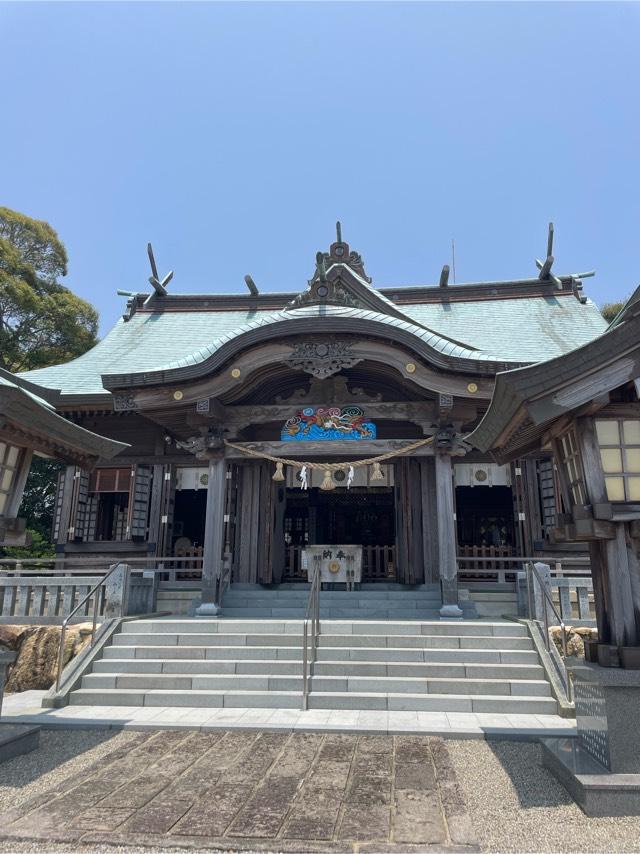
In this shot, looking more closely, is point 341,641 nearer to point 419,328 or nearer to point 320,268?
point 419,328

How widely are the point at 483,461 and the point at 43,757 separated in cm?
1014

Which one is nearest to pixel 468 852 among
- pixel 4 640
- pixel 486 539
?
pixel 4 640

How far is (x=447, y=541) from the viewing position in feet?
32.3

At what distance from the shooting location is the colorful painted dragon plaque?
10.9 metres

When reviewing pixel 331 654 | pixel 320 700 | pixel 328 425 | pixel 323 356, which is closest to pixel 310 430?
pixel 328 425

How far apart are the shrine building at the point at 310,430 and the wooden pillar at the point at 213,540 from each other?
28 mm

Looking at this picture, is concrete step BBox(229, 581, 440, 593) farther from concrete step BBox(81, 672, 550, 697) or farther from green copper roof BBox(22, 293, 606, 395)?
green copper roof BBox(22, 293, 606, 395)

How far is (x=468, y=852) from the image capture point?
3.33 metres

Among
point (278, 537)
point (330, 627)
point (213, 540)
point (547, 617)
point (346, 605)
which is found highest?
point (278, 537)

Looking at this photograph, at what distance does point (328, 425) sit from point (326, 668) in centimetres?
486

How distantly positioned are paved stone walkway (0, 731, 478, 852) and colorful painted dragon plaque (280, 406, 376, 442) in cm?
613

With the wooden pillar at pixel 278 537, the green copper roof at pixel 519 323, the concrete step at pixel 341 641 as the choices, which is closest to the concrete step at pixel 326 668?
the concrete step at pixel 341 641

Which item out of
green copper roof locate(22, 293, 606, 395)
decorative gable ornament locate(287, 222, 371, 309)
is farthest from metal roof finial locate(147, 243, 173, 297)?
decorative gable ornament locate(287, 222, 371, 309)

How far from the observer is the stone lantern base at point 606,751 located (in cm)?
386
